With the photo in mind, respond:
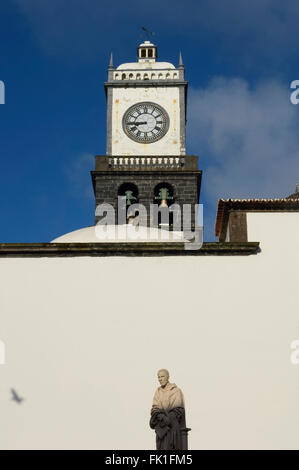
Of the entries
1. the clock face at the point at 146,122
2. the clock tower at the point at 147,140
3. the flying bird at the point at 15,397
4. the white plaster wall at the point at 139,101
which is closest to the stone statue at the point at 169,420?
the flying bird at the point at 15,397

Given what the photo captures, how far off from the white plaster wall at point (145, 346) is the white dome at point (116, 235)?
2824mm

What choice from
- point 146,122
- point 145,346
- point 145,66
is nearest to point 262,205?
point 145,346

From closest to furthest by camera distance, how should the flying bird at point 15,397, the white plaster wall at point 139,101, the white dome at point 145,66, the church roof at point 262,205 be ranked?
the flying bird at point 15,397 → the church roof at point 262,205 → the white plaster wall at point 139,101 → the white dome at point 145,66

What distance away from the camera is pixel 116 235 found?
20.2 metres

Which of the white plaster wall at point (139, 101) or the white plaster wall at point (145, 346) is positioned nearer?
the white plaster wall at point (145, 346)

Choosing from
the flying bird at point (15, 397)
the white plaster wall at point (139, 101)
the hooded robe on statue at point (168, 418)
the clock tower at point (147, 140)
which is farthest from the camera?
the white plaster wall at point (139, 101)

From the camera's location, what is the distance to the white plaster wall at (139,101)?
1484 inches

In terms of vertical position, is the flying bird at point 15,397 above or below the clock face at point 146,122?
below

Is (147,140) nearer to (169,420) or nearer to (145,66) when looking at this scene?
(145,66)

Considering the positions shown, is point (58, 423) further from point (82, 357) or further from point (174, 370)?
point (174, 370)

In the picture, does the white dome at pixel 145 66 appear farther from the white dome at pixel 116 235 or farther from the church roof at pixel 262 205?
the church roof at pixel 262 205

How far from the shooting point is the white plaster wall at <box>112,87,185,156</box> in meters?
→ 37.7

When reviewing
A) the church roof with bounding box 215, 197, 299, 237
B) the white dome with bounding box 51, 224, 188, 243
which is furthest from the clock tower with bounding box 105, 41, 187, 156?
the church roof with bounding box 215, 197, 299, 237

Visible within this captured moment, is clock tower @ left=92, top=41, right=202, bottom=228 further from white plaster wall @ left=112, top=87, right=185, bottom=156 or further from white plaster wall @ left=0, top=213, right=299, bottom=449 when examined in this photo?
white plaster wall @ left=0, top=213, right=299, bottom=449
